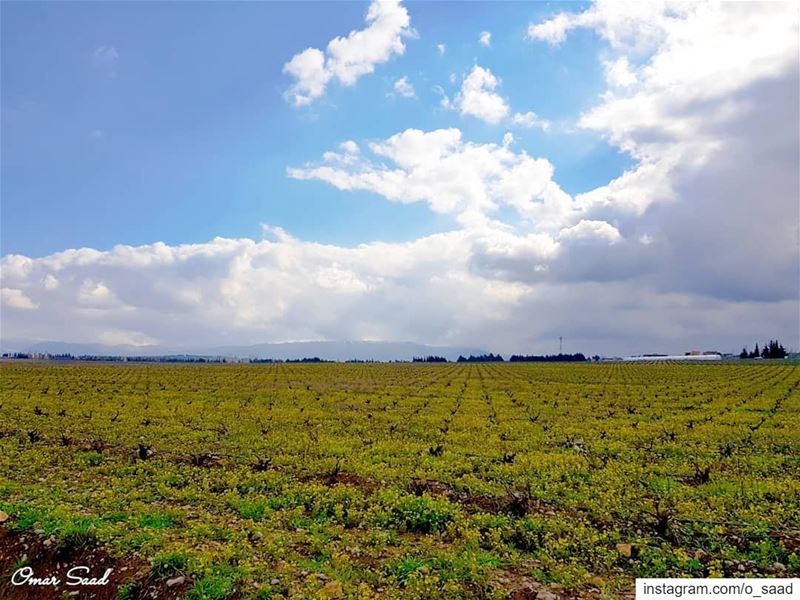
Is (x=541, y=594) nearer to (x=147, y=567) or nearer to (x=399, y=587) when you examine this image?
(x=399, y=587)

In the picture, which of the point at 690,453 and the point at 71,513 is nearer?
the point at 71,513

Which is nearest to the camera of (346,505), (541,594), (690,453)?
(541,594)

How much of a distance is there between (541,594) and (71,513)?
34.2 ft

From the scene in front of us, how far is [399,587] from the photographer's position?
8625 millimetres

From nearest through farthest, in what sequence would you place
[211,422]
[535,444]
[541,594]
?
[541,594], [535,444], [211,422]

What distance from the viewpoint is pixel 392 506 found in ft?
40.2

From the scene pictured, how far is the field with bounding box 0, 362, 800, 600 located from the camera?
354 inches

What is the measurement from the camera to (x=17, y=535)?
10.6 m

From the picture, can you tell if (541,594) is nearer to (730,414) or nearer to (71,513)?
(71,513)

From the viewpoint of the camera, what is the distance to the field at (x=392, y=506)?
9.00 meters

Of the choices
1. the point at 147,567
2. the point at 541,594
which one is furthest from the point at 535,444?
the point at 147,567

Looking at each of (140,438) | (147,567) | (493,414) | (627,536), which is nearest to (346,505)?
(147,567)

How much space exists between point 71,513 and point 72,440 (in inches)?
401

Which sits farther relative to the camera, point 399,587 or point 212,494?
point 212,494
